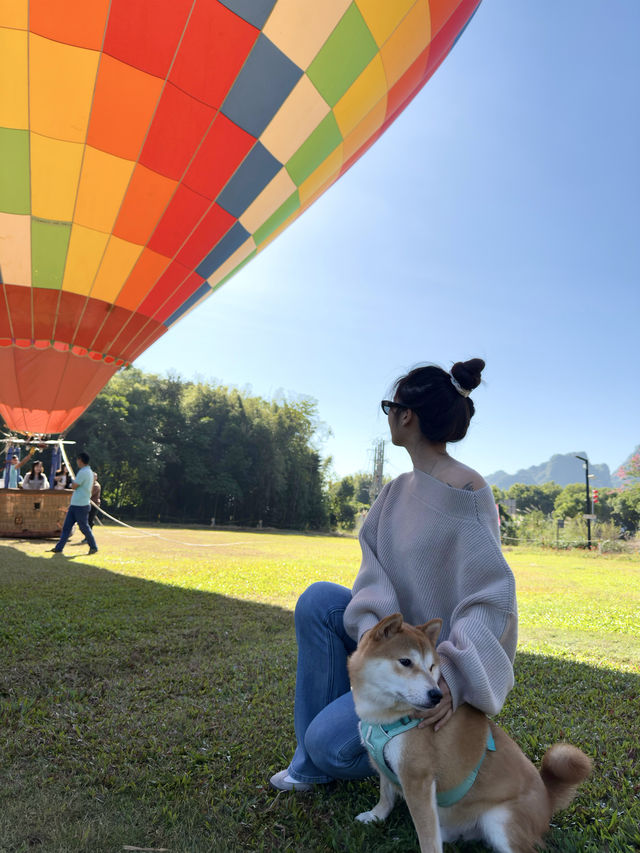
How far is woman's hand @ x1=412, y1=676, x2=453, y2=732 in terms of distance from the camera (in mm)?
1460

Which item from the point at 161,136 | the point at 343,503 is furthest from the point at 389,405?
the point at 343,503

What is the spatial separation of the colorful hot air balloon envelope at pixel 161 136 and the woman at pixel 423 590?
4.42 meters

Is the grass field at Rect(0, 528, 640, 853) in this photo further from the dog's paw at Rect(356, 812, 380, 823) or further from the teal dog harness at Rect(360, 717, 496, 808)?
the teal dog harness at Rect(360, 717, 496, 808)

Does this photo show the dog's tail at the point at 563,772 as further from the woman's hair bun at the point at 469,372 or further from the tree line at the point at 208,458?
the tree line at the point at 208,458

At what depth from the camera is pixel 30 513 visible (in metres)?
10.9

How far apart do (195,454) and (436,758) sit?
32541 millimetres

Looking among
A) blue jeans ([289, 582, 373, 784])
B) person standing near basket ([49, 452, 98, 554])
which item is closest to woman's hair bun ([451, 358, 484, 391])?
blue jeans ([289, 582, 373, 784])

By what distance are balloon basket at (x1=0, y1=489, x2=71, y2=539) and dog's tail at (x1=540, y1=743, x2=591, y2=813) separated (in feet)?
36.6

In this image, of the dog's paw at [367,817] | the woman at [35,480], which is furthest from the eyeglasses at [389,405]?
the woman at [35,480]

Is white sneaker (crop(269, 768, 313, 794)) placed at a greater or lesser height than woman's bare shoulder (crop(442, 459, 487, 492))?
lesser

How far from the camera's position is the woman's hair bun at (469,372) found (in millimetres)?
1832

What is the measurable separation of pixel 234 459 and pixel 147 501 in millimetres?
5616

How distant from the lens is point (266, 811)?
6.26 feet

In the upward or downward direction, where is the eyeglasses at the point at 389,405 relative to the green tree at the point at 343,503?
downward
